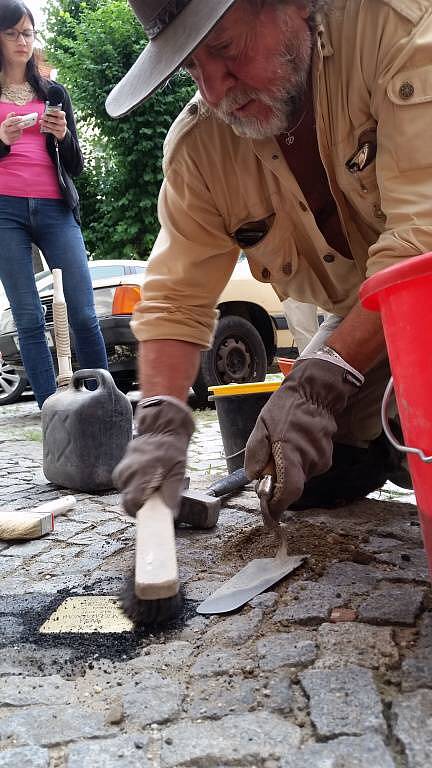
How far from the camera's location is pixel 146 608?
1.68 m

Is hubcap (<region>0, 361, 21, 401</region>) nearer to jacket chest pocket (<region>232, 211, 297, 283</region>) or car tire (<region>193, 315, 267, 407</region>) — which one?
car tire (<region>193, 315, 267, 407</region>)

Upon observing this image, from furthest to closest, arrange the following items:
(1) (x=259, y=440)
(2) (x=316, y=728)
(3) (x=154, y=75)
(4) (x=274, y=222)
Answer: (4) (x=274, y=222) → (1) (x=259, y=440) → (3) (x=154, y=75) → (2) (x=316, y=728)

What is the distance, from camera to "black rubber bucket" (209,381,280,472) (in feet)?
10.2

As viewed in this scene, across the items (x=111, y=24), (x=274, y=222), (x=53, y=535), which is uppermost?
(x=111, y=24)

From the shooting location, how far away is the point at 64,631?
5.74 feet

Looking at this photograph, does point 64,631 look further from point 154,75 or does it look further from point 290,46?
point 290,46

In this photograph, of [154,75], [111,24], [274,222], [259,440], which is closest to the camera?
[154,75]

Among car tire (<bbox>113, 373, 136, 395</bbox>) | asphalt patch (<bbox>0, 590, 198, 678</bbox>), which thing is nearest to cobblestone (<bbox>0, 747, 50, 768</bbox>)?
asphalt patch (<bbox>0, 590, 198, 678</bbox>)

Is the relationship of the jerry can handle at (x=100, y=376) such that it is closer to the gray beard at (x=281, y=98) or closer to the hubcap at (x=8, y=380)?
the gray beard at (x=281, y=98)

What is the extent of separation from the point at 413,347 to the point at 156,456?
0.75 meters

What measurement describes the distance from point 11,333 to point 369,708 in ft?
19.4

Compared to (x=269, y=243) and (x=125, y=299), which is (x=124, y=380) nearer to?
(x=125, y=299)

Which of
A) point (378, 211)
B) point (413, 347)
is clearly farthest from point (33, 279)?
point (413, 347)

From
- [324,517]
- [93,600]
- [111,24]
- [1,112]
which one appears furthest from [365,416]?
[111,24]
